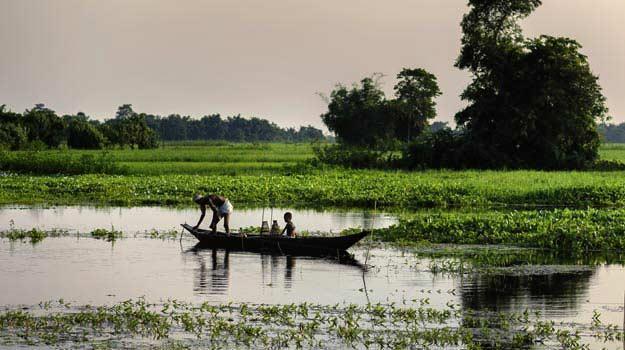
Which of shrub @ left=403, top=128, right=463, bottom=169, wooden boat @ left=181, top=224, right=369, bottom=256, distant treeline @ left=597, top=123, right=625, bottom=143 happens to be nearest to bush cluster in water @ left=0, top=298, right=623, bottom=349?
wooden boat @ left=181, top=224, right=369, bottom=256

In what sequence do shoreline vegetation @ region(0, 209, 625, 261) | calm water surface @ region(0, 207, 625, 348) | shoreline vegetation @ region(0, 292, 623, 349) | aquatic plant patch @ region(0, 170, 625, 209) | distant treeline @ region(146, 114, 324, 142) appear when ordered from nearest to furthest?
shoreline vegetation @ region(0, 292, 623, 349)
calm water surface @ region(0, 207, 625, 348)
shoreline vegetation @ region(0, 209, 625, 261)
aquatic plant patch @ region(0, 170, 625, 209)
distant treeline @ region(146, 114, 324, 142)

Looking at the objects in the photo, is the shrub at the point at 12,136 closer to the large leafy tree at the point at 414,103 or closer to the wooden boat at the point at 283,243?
the large leafy tree at the point at 414,103

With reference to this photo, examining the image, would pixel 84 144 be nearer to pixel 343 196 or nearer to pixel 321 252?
pixel 343 196

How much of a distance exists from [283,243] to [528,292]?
6365 mm

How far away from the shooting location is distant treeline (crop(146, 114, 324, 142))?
158 m

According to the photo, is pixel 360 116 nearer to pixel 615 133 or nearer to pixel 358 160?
pixel 358 160

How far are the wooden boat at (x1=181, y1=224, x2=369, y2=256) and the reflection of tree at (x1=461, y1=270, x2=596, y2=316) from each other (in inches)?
140

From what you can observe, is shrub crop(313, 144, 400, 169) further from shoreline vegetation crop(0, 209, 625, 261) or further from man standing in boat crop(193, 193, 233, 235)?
man standing in boat crop(193, 193, 233, 235)

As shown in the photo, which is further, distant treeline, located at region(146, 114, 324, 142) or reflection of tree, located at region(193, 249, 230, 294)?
distant treeline, located at region(146, 114, 324, 142)

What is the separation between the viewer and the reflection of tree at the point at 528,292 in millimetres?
16219

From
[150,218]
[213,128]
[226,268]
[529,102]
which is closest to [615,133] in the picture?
[213,128]

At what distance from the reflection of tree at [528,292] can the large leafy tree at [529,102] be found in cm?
3093

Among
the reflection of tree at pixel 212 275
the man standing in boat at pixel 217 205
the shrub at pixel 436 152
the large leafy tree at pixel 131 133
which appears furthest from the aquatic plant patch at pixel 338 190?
the large leafy tree at pixel 131 133

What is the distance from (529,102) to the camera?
5038 centimetres
